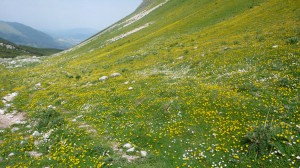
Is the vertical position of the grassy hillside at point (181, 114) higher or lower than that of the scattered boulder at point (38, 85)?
lower

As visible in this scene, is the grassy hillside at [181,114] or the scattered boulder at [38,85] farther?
the scattered boulder at [38,85]

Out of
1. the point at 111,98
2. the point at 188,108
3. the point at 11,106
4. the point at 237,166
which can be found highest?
the point at 11,106

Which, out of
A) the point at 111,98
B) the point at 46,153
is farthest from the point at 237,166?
the point at 111,98

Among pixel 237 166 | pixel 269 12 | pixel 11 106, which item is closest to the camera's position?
pixel 237 166

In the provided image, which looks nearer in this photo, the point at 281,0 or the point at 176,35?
the point at 281,0

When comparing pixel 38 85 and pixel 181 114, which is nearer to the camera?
pixel 181 114

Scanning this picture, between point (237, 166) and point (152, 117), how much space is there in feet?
25.8

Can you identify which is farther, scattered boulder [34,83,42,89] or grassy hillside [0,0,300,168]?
scattered boulder [34,83,42,89]

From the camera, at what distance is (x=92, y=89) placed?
2861 centimetres

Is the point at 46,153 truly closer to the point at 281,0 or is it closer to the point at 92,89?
the point at 92,89

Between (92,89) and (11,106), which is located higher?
(11,106)

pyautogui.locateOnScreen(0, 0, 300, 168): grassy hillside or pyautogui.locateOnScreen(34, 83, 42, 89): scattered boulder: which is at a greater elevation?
pyautogui.locateOnScreen(34, 83, 42, 89): scattered boulder

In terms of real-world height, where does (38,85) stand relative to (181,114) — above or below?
above

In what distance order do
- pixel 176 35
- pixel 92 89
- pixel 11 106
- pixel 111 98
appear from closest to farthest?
pixel 111 98 < pixel 11 106 < pixel 92 89 < pixel 176 35
